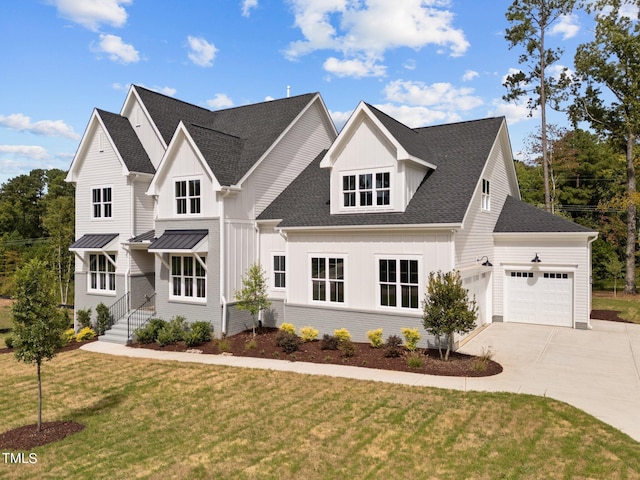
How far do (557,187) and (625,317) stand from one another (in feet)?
92.2

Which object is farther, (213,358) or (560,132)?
(560,132)

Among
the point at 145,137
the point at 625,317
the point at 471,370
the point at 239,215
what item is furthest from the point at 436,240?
the point at 145,137

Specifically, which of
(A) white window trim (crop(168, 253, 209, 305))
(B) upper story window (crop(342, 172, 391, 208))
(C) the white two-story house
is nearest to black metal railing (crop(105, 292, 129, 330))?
(C) the white two-story house

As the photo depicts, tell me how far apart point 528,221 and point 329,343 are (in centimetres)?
1142

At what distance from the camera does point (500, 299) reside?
20.9 meters

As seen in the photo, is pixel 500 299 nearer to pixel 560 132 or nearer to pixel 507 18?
pixel 507 18

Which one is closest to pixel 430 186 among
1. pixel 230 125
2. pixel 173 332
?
pixel 173 332

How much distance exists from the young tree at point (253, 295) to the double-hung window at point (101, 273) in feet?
27.8

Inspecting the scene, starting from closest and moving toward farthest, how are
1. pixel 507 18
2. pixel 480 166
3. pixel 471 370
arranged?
pixel 471 370 → pixel 480 166 → pixel 507 18

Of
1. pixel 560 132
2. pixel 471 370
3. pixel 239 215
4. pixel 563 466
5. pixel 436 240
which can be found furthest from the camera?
pixel 560 132

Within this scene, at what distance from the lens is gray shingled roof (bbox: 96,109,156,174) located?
74.8 feet

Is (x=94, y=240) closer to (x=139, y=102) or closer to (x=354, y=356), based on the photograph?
(x=139, y=102)

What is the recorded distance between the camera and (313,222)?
723 inches

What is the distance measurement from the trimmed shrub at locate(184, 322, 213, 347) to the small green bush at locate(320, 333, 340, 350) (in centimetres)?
523
